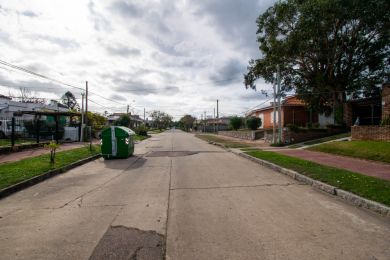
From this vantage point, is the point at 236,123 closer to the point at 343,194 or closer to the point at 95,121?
the point at 95,121

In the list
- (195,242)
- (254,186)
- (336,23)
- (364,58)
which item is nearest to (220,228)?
(195,242)

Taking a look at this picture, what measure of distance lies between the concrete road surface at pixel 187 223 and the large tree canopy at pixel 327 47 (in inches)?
824

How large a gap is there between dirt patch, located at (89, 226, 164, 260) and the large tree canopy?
80.0 ft

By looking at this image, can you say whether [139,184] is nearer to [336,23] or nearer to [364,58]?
[336,23]

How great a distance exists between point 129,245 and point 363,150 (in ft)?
47.9

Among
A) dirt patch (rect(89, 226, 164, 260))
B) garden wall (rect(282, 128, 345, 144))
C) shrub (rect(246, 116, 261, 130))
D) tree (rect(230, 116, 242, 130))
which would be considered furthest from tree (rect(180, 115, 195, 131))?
dirt patch (rect(89, 226, 164, 260))

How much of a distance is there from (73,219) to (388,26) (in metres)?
29.1

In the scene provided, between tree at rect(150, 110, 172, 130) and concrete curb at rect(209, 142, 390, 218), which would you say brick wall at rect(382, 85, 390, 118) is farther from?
tree at rect(150, 110, 172, 130)

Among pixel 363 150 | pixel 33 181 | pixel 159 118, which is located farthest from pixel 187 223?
pixel 159 118

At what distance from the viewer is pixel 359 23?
2648 centimetres

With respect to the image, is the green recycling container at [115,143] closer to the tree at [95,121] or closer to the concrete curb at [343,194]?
the concrete curb at [343,194]

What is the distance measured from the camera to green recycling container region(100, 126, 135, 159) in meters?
16.5

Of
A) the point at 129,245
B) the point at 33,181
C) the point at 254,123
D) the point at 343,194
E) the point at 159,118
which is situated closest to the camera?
the point at 129,245

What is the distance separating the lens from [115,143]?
16469 mm
